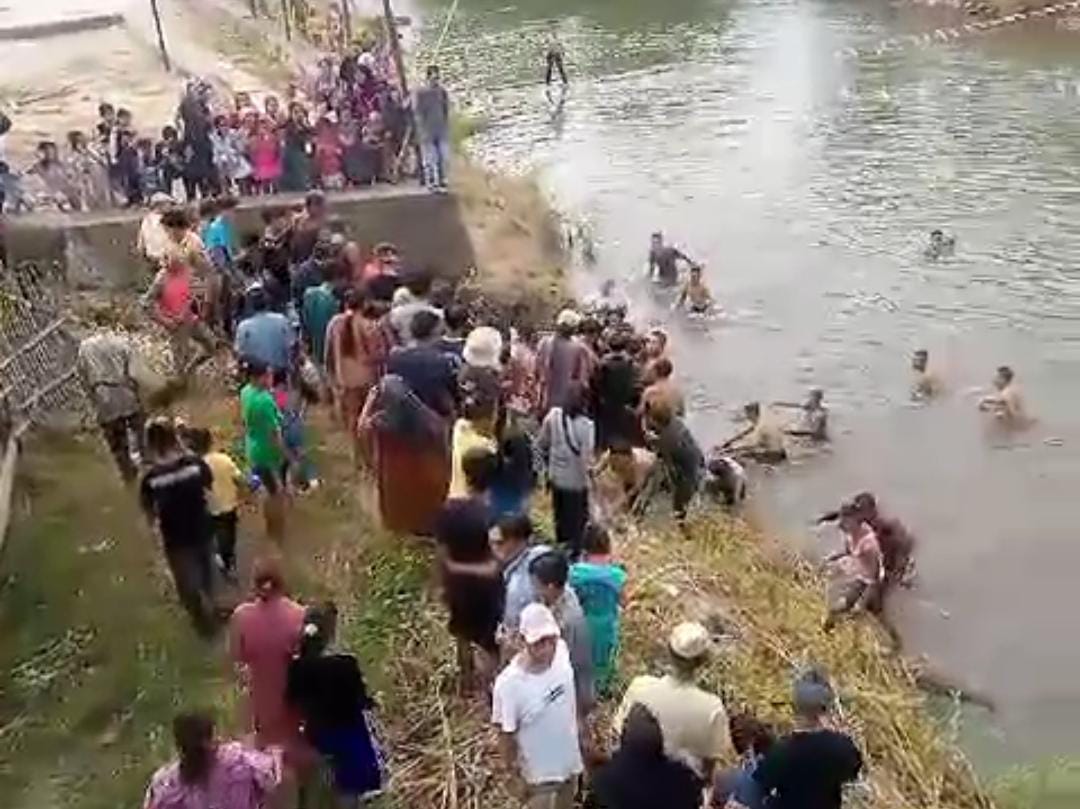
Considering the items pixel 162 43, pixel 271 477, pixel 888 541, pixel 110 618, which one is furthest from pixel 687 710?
pixel 162 43

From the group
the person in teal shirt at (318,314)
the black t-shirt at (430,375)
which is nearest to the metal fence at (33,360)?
the person in teal shirt at (318,314)

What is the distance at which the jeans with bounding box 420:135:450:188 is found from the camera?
60.2 ft

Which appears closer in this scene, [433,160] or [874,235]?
[433,160]

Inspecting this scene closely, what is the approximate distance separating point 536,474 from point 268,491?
1.69 m

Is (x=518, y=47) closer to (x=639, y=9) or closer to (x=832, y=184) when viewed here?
(x=639, y=9)

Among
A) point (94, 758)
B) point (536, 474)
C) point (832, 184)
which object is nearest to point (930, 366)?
point (832, 184)

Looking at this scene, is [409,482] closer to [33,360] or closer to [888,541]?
[33,360]

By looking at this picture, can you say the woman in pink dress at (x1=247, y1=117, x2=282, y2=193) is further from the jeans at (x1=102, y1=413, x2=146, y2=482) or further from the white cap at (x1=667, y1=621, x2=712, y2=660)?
the white cap at (x1=667, y1=621, x2=712, y2=660)

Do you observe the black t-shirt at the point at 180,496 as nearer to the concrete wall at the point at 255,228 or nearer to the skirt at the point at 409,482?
the skirt at the point at 409,482

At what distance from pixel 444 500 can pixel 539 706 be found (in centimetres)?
285

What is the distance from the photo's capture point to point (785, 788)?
21.7 feet

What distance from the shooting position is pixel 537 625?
22.4 feet

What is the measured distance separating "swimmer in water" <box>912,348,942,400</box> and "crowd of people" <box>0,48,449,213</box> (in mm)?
6484

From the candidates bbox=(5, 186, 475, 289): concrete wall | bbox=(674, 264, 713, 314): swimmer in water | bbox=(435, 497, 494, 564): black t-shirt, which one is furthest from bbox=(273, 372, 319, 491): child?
bbox=(674, 264, 713, 314): swimmer in water
